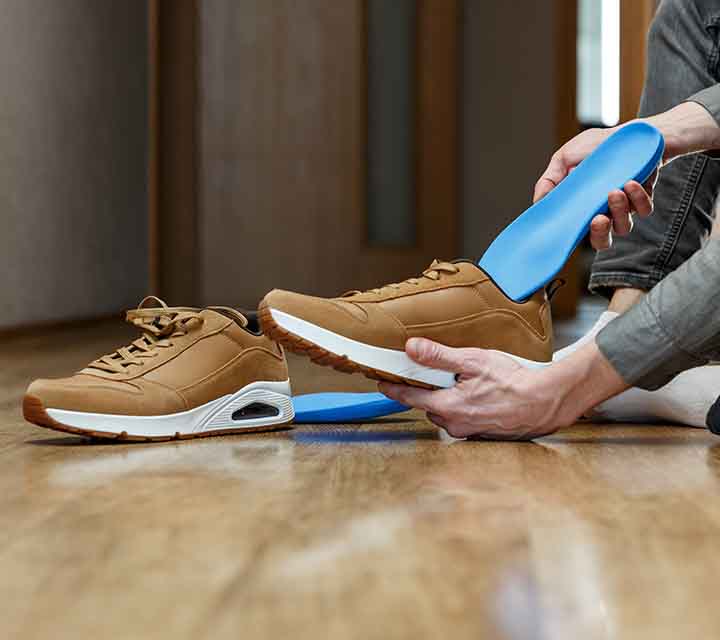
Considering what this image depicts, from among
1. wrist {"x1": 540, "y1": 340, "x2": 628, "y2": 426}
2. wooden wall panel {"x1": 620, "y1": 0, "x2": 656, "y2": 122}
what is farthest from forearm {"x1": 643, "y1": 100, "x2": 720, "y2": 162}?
wooden wall panel {"x1": 620, "y1": 0, "x2": 656, "y2": 122}

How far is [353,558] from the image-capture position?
22.2 inches

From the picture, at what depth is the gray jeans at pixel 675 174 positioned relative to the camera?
116 cm

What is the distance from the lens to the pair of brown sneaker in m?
0.91

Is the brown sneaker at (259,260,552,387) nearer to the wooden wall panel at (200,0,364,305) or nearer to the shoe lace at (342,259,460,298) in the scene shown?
the shoe lace at (342,259,460,298)

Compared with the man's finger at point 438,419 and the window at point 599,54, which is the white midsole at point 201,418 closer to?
the man's finger at point 438,419

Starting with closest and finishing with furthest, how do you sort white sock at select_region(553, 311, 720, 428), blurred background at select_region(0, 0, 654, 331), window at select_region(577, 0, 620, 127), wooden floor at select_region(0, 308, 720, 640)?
wooden floor at select_region(0, 308, 720, 640) → white sock at select_region(553, 311, 720, 428) → blurred background at select_region(0, 0, 654, 331) → window at select_region(577, 0, 620, 127)

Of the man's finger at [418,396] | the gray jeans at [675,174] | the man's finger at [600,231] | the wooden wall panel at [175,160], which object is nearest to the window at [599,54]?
the wooden wall panel at [175,160]

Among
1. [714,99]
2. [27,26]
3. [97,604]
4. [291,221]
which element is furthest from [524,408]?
[291,221]

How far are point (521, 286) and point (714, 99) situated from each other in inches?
10.1

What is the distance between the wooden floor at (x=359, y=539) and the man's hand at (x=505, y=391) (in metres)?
0.02

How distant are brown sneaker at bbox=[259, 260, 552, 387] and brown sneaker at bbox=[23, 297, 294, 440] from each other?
0.40ft

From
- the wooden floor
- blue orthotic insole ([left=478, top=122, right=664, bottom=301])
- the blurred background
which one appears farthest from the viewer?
the blurred background

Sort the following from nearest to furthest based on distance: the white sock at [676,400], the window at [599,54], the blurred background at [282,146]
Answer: the white sock at [676,400], the blurred background at [282,146], the window at [599,54]

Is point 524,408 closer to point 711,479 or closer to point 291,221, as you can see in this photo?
point 711,479
